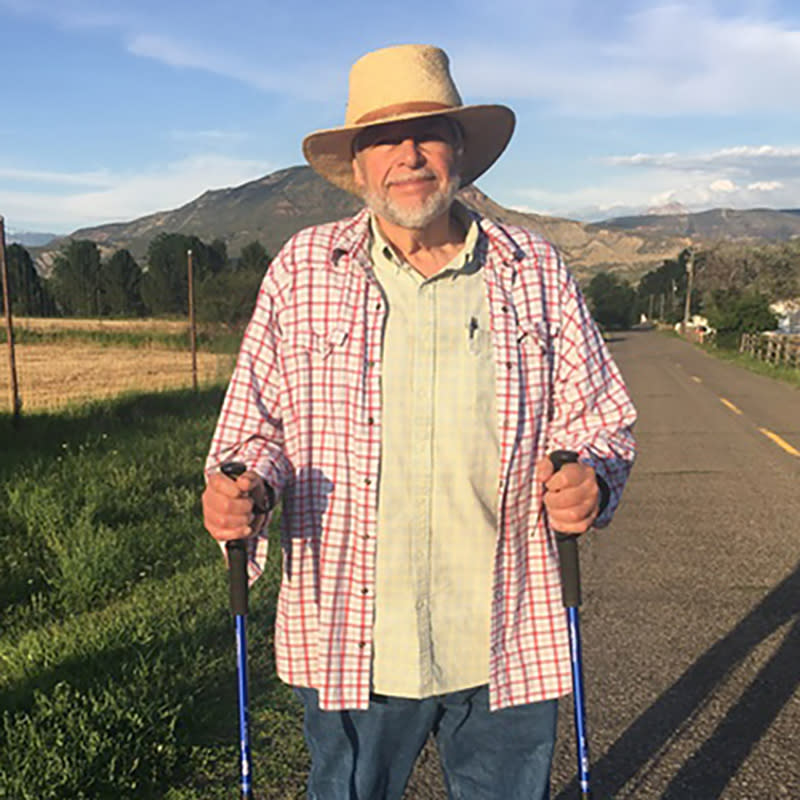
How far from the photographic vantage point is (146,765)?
2.93 metres

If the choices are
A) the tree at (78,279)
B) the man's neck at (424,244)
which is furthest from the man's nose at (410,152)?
the tree at (78,279)

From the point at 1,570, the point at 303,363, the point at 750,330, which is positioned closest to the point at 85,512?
the point at 1,570

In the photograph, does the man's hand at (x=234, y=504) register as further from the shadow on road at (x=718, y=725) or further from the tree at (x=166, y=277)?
the tree at (x=166, y=277)

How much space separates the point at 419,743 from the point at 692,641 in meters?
2.80

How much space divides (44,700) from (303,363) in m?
1.91

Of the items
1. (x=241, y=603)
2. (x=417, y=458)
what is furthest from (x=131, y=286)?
(x=417, y=458)

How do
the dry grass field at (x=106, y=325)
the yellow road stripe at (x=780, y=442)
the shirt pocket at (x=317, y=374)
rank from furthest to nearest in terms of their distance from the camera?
the dry grass field at (x=106, y=325) → the yellow road stripe at (x=780, y=442) → the shirt pocket at (x=317, y=374)

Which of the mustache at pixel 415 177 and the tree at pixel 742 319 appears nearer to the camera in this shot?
the mustache at pixel 415 177

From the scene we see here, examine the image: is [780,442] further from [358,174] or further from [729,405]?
[358,174]

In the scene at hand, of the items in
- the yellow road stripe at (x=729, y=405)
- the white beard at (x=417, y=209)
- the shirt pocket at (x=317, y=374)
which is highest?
the white beard at (x=417, y=209)

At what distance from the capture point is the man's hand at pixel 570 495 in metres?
1.80

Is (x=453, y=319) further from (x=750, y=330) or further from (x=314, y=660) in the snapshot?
(x=750, y=330)

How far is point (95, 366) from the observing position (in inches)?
992

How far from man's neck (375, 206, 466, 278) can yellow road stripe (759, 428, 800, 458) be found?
8753 mm
